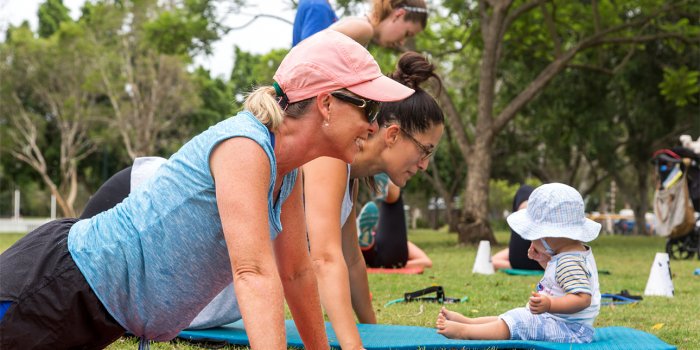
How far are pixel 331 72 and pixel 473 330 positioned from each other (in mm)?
2160

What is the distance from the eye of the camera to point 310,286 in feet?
9.66

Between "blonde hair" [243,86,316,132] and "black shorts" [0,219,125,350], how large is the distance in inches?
29.9

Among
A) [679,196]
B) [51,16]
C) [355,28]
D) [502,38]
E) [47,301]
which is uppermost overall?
[51,16]

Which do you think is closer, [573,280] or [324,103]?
[324,103]

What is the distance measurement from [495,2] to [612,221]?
2865 centimetres

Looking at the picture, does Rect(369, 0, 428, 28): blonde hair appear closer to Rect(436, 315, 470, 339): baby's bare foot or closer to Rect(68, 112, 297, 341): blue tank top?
Rect(436, 315, 470, 339): baby's bare foot

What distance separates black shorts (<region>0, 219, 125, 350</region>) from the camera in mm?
2432

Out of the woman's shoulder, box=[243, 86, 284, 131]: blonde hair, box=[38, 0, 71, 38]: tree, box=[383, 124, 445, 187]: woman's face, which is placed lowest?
Answer: box=[383, 124, 445, 187]: woman's face

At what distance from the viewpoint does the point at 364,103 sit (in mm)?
2420

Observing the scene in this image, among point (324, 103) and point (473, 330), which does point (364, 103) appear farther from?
point (473, 330)

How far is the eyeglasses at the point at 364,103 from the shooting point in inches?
94.0

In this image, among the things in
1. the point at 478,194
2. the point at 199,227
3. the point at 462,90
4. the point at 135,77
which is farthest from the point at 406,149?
the point at 135,77

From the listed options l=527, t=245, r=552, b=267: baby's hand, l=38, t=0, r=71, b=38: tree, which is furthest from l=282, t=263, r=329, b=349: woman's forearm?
l=38, t=0, r=71, b=38: tree

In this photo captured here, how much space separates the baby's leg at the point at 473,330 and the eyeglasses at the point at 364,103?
1.84 m
